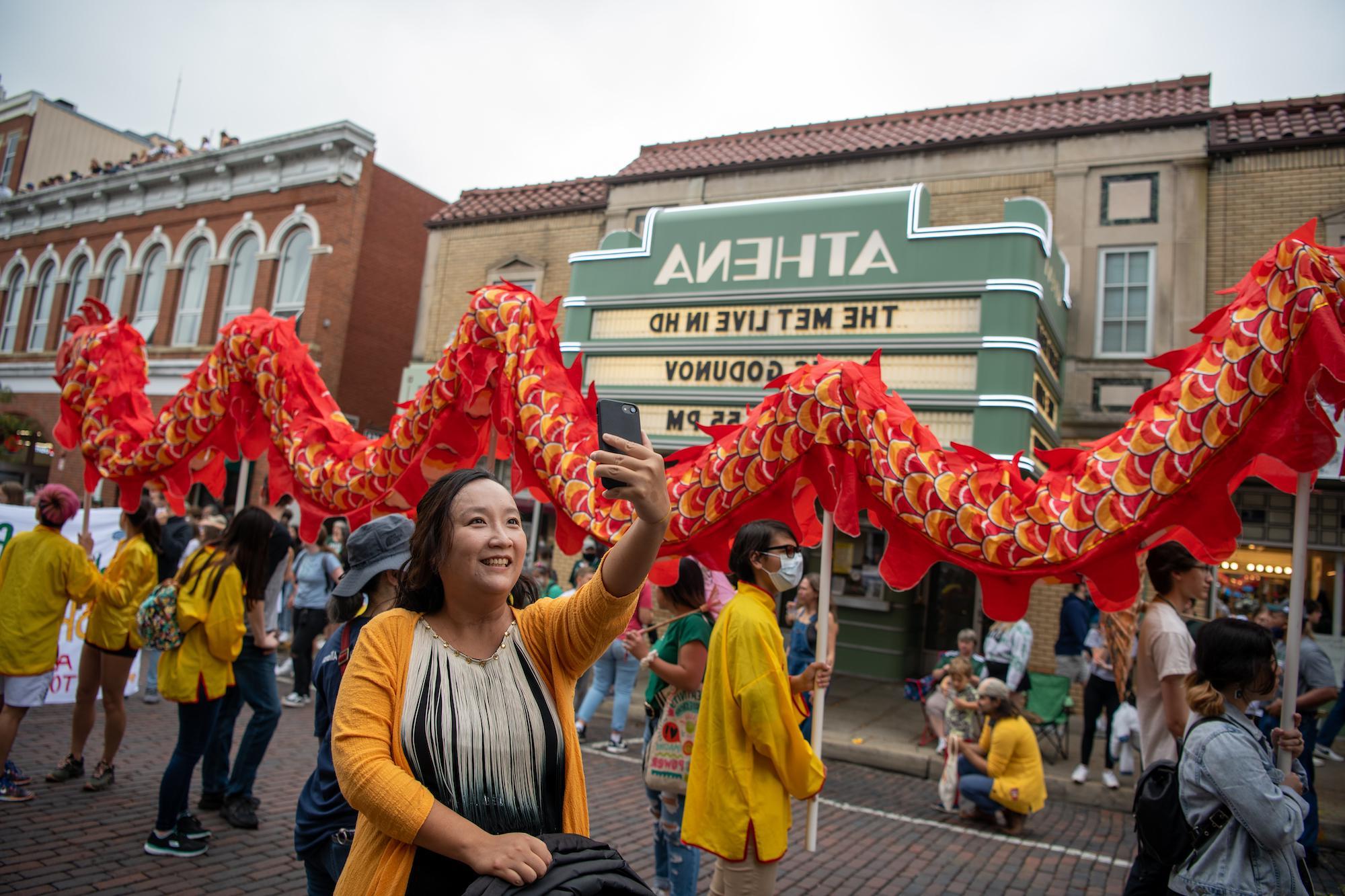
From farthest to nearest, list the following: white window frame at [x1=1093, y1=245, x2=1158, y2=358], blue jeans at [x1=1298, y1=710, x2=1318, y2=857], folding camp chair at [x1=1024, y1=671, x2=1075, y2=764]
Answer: white window frame at [x1=1093, y1=245, x2=1158, y2=358] < folding camp chair at [x1=1024, y1=671, x2=1075, y2=764] < blue jeans at [x1=1298, y1=710, x2=1318, y2=857]

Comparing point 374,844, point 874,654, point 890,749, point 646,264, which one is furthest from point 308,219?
point 374,844

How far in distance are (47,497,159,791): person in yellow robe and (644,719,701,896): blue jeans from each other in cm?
379

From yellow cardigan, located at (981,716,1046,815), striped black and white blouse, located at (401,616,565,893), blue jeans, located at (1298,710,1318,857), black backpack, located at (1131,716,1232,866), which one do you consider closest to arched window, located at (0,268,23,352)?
yellow cardigan, located at (981,716,1046,815)

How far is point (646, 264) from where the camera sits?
9.80 m

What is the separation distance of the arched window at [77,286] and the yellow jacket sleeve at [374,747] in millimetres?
25253

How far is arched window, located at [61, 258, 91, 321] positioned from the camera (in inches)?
870

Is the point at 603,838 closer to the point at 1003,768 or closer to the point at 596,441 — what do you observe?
the point at 596,441

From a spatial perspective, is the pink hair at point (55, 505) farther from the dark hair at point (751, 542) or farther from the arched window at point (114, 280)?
the arched window at point (114, 280)

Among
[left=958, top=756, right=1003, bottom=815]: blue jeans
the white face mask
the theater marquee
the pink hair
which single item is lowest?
[left=958, top=756, right=1003, bottom=815]: blue jeans

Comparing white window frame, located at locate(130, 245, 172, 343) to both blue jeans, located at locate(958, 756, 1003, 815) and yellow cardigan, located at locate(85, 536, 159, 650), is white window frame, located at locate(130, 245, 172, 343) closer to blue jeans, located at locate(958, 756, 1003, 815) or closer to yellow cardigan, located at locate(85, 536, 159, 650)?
yellow cardigan, located at locate(85, 536, 159, 650)

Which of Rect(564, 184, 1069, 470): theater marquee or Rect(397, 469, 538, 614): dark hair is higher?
Rect(564, 184, 1069, 470): theater marquee

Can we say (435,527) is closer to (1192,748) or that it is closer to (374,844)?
(374,844)

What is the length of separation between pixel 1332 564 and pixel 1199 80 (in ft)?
21.8

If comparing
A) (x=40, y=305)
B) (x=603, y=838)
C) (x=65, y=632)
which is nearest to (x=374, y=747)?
(x=603, y=838)
